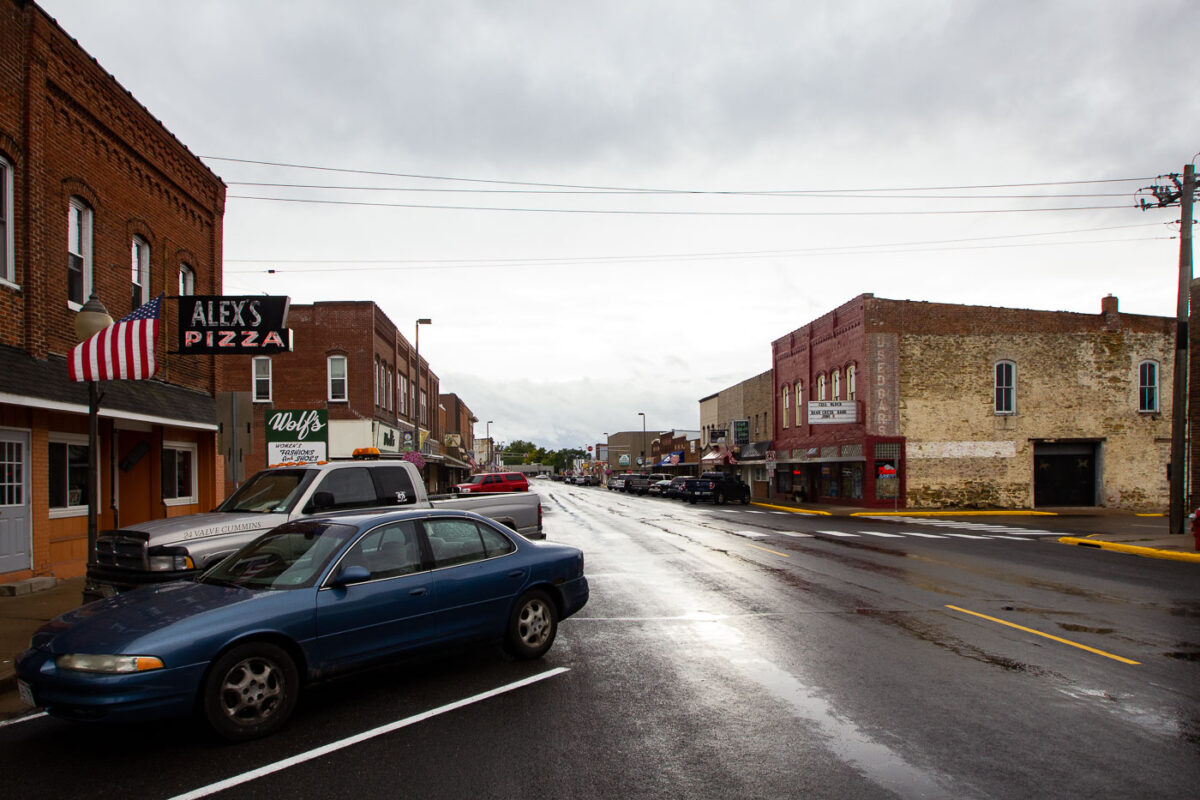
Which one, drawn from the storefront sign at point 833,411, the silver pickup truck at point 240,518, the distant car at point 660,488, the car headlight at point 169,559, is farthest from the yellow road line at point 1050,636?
the distant car at point 660,488

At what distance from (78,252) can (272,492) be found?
7602 mm

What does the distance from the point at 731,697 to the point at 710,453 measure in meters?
59.5

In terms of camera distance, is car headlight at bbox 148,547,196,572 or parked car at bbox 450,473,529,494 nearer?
car headlight at bbox 148,547,196,572

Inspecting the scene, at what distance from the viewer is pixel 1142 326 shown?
1554 inches

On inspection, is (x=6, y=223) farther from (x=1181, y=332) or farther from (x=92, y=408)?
(x=1181, y=332)

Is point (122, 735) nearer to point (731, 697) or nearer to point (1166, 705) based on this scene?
point (731, 697)

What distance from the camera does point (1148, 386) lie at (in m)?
39.3

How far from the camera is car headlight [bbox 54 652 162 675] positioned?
17.0ft

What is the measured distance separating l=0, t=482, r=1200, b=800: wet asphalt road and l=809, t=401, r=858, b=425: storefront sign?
28.0m

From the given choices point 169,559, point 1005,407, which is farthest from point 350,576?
point 1005,407

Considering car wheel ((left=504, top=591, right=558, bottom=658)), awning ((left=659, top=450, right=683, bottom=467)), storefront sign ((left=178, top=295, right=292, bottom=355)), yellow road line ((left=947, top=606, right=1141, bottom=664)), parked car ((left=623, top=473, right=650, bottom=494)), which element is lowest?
parked car ((left=623, top=473, right=650, bottom=494))

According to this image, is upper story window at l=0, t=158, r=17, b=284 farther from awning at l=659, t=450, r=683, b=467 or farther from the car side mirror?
awning at l=659, t=450, r=683, b=467

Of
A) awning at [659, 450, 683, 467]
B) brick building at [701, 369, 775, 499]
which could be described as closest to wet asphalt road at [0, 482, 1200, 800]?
brick building at [701, 369, 775, 499]

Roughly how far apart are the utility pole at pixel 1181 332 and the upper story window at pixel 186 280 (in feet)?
83.2
